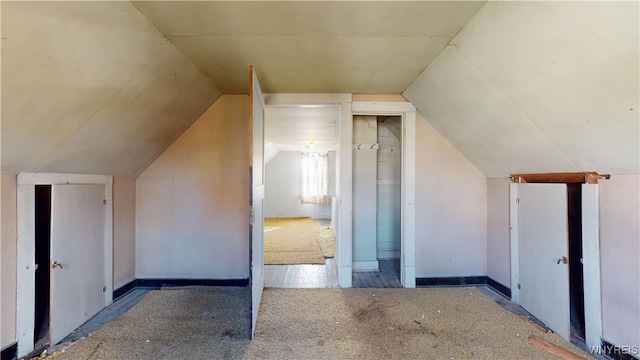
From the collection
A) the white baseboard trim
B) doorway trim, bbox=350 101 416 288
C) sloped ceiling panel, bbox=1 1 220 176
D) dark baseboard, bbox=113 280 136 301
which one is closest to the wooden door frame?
doorway trim, bbox=350 101 416 288

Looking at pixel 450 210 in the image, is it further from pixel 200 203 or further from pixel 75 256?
pixel 75 256

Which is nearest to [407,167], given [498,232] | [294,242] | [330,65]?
[498,232]

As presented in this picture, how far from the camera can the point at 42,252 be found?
2.21 m

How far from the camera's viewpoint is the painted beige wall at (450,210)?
3.06m

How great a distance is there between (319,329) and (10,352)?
1.99 meters

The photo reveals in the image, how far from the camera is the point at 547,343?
76.4 inches

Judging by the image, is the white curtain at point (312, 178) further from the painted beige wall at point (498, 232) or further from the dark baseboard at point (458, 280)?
the painted beige wall at point (498, 232)

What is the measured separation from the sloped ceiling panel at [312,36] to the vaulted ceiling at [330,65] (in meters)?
0.01

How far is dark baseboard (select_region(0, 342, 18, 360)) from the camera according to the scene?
5.54 ft

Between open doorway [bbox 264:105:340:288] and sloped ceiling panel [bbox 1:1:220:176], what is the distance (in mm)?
1368

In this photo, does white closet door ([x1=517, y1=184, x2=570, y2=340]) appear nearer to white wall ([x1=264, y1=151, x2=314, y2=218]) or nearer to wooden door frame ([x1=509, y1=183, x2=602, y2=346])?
wooden door frame ([x1=509, y1=183, x2=602, y2=346])

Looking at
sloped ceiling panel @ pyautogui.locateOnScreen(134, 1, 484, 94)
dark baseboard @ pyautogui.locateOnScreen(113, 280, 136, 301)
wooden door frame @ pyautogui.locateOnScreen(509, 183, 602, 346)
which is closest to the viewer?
sloped ceiling panel @ pyautogui.locateOnScreen(134, 1, 484, 94)

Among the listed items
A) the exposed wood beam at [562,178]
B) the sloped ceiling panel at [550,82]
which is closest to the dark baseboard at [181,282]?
the sloped ceiling panel at [550,82]

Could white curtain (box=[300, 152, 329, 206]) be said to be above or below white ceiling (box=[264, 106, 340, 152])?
below
